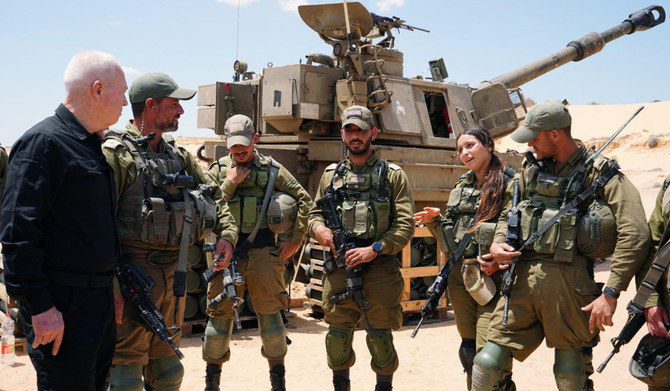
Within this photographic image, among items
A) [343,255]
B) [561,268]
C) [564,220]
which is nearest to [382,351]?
[343,255]

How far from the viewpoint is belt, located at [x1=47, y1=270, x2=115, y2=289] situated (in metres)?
2.88

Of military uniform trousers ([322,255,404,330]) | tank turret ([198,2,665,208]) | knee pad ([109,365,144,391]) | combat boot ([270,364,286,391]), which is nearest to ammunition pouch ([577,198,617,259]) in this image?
military uniform trousers ([322,255,404,330])

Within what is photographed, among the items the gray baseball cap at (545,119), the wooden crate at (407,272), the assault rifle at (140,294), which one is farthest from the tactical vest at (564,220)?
the wooden crate at (407,272)

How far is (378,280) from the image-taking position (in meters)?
4.85

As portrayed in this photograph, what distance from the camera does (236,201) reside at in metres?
5.46

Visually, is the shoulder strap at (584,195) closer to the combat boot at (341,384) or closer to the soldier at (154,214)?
the combat boot at (341,384)

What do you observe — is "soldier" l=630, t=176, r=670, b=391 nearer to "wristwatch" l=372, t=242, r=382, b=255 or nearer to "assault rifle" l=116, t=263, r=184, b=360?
"wristwatch" l=372, t=242, r=382, b=255

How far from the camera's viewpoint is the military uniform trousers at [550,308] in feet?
12.7

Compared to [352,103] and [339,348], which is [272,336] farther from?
[352,103]

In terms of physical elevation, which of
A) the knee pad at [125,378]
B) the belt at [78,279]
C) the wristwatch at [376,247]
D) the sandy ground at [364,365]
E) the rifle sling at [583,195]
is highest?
the rifle sling at [583,195]

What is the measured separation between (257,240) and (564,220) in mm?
2636

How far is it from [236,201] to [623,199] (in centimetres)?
308

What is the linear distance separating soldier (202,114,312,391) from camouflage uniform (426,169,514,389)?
1.34 metres

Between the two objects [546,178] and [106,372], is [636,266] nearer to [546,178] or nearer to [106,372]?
[546,178]
